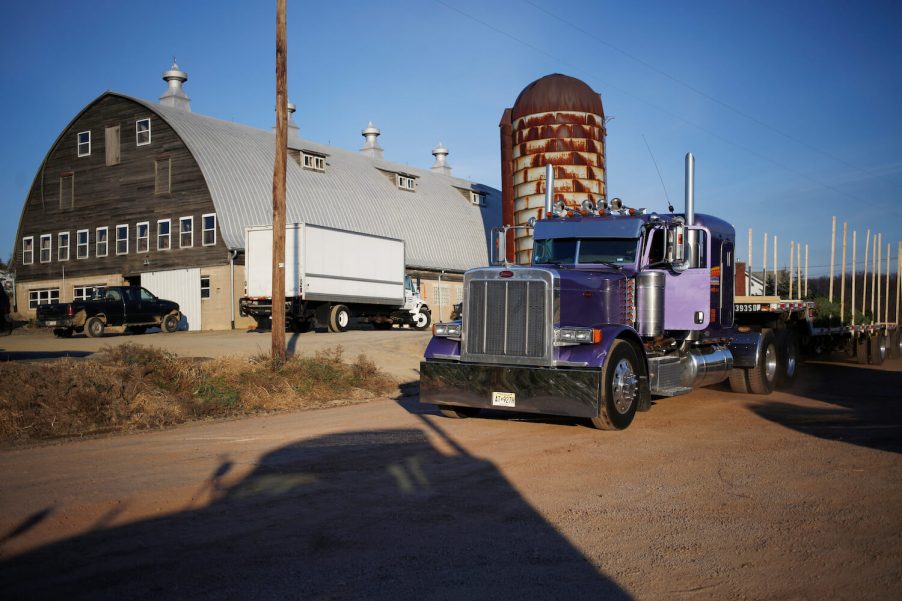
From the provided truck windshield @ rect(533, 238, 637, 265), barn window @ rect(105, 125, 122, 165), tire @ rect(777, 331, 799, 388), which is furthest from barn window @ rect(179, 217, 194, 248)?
truck windshield @ rect(533, 238, 637, 265)

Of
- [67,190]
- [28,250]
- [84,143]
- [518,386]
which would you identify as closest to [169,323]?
[84,143]

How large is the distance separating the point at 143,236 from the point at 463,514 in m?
38.6

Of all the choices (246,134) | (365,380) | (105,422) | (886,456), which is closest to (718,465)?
(886,456)

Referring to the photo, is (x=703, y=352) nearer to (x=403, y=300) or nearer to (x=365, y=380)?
(x=365, y=380)

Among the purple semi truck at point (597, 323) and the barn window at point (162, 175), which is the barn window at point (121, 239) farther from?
the purple semi truck at point (597, 323)

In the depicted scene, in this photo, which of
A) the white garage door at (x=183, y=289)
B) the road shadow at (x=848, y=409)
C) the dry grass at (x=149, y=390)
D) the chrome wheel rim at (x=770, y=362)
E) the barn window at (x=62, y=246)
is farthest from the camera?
the barn window at (x=62, y=246)

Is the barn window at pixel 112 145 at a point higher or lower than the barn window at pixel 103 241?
higher

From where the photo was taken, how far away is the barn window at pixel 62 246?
44.7m

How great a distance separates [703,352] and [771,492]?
677cm

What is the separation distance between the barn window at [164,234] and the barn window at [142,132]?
422 cm

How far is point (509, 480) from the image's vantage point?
7.51 m

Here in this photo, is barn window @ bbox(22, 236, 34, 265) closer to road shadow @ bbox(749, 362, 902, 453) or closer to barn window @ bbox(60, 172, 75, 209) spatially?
barn window @ bbox(60, 172, 75, 209)

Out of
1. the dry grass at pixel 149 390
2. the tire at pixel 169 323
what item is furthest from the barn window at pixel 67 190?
the dry grass at pixel 149 390

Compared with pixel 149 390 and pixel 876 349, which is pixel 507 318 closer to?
pixel 149 390
